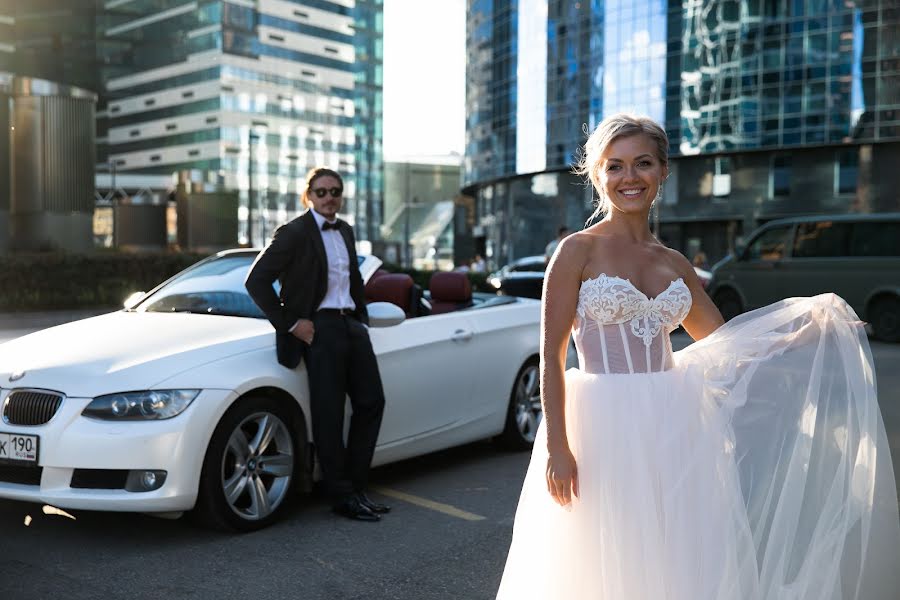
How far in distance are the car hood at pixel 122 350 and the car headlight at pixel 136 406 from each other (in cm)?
4

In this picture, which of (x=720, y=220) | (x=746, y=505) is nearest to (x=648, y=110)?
(x=720, y=220)

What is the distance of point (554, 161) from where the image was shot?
214ft

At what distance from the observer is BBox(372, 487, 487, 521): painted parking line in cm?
538

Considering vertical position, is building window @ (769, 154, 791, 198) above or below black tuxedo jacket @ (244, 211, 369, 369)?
above

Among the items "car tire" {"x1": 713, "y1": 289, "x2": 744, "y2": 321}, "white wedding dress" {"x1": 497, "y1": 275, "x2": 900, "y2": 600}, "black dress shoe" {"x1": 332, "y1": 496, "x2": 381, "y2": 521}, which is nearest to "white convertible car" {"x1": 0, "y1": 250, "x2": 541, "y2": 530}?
"black dress shoe" {"x1": 332, "y1": 496, "x2": 381, "y2": 521}

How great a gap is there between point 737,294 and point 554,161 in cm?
4782

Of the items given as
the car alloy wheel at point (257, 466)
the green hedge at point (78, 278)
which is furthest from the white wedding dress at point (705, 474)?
the green hedge at point (78, 278)

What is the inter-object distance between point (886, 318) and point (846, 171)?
1485 inches

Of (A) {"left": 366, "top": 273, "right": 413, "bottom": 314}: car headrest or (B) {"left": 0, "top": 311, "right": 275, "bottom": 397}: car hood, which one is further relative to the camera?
(A) {"left": 366, "top": 273, "right": 413, "bottom": 314}: car headrest

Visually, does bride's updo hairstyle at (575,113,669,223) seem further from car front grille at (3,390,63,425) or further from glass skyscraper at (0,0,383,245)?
glass skyscraper at (0,0,383,245)

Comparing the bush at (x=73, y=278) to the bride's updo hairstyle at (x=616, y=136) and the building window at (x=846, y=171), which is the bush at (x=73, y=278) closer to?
the bride's updo hairstyle at (x=616, y=136)

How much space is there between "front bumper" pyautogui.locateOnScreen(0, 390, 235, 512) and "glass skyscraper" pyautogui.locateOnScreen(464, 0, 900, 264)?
4760 centimetres

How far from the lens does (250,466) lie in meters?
4.93

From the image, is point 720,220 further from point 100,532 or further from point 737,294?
point 100,532
